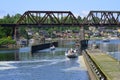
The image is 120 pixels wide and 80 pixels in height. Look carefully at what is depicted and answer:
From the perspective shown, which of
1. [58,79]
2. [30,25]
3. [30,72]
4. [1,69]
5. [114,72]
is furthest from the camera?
[30,25]

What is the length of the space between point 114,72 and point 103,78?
4.05 meters

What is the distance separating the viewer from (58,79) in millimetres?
68750

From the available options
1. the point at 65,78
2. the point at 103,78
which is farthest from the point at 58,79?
the point at 103,78

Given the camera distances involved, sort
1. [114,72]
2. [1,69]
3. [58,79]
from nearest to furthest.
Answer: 1. [114,72]
2. [58,79]
3. [1,69]

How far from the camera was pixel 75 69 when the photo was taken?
8406 centimetres

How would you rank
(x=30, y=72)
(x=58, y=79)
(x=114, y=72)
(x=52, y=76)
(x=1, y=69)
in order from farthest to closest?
(x=1, y=69) → (x=30, y=72) → (x=52, y=76) → (x=58, y=79) → (x=114, y=72)

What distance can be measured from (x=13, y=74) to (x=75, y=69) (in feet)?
42.4

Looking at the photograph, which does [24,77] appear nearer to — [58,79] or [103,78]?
[58,79]

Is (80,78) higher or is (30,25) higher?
(30,25)

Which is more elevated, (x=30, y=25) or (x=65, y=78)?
(x=30, y=25)

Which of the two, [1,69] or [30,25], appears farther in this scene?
[30,25]

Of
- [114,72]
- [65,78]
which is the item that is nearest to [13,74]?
[65,78]

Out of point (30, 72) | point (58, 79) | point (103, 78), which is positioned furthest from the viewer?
point (30, 72)

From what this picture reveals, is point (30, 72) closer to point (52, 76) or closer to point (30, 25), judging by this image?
point (52, 76)
